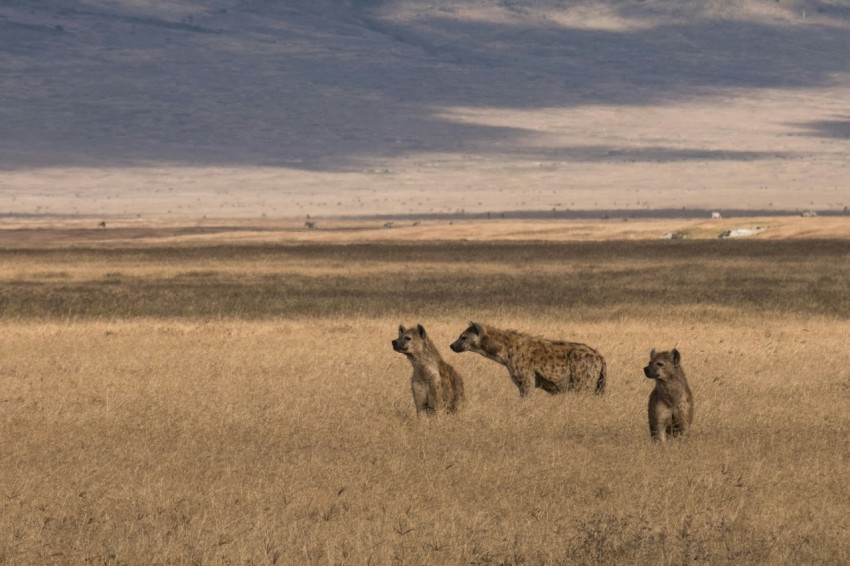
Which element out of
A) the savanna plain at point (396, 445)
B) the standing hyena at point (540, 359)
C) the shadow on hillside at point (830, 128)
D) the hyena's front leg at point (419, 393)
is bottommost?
the savanna plain at point (396, 445)

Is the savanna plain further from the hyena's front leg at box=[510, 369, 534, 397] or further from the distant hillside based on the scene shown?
the distant hillside

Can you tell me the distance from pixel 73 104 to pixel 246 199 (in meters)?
44.0

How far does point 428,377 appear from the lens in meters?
15.4

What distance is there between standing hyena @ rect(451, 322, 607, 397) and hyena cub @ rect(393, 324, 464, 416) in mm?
754

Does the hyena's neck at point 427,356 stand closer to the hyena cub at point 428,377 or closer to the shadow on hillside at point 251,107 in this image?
the hyena cub at point 428,377

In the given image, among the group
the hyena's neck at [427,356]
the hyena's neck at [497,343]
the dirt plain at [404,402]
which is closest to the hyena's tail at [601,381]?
the dirt plain at [404,402]

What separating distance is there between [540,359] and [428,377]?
153cm

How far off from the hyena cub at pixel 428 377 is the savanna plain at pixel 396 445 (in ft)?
0.89

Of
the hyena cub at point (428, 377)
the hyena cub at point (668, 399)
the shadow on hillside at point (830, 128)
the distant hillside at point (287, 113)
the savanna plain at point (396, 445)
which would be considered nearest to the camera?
the savanna plain at point (396, 445)

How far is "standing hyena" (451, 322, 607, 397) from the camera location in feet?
53.9

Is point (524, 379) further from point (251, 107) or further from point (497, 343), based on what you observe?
point (251, 107)

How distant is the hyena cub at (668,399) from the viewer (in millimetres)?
13391

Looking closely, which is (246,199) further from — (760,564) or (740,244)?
(760,564)

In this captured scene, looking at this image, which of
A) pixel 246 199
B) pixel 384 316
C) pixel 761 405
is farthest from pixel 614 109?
pixel 761 405
